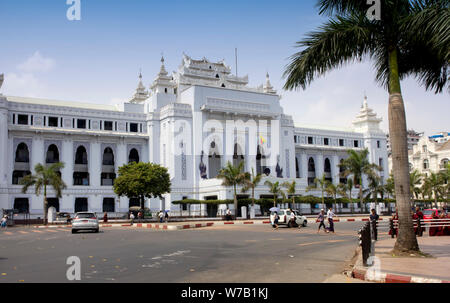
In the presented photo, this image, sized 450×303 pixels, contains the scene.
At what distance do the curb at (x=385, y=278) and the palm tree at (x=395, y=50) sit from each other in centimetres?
344

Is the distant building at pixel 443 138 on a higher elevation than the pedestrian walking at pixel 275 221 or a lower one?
higher

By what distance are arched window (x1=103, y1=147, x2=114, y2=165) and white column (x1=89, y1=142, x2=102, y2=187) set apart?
2.31 meters

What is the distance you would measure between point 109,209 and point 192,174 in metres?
11.6

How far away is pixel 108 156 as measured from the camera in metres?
61.3

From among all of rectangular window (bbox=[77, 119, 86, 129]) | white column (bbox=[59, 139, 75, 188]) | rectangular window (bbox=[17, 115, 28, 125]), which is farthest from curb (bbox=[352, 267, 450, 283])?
rectangular window (bbox=[17, 115, 28, 125])

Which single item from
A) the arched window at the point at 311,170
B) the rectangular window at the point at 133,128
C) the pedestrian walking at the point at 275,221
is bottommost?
the pedestrian walking at the point at 275,221

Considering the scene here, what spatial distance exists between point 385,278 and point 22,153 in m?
55.9

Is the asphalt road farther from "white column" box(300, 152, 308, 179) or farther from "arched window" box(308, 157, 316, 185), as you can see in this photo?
"arched window" box(308, 157, 316, 185)

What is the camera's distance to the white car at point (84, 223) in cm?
2742

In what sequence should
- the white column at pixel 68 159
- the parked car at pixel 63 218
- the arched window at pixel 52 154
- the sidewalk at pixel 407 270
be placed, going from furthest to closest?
the arched window at pixel 52 154, the white column at pixel 68 159, the parked car at pixel 63 218, the sidewalk at pixel 407 270

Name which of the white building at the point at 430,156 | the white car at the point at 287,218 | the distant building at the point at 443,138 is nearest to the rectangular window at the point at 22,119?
the white car at the point at 287,218

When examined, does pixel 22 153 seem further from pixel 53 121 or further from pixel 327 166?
pixel 327 166

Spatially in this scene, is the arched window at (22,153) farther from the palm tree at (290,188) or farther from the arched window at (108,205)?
the palm tree at (290,188)
